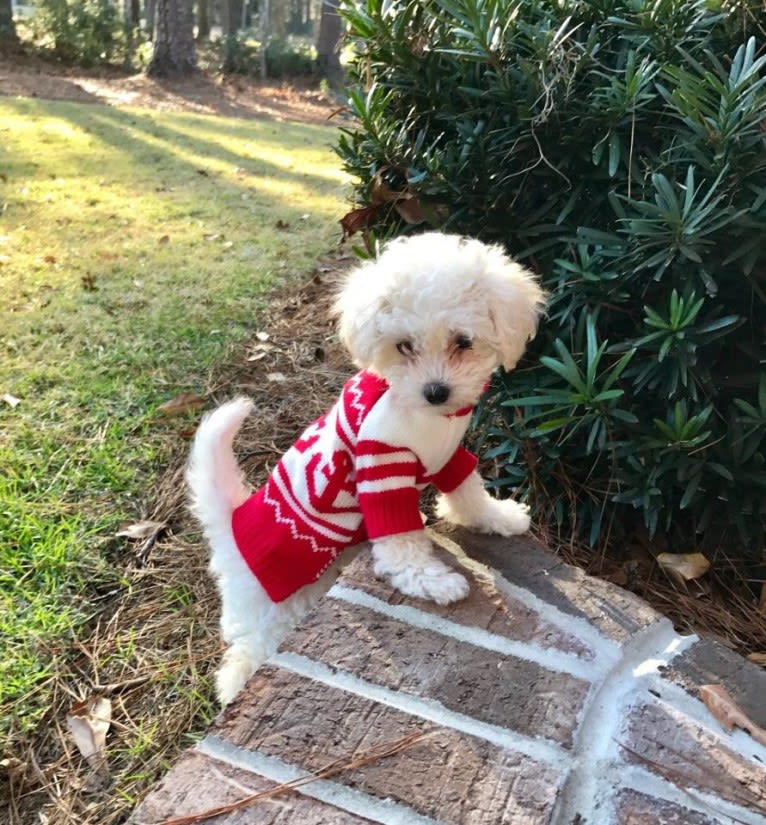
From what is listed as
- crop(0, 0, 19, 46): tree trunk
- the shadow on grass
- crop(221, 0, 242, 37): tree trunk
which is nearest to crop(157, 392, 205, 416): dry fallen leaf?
the shadow on grass

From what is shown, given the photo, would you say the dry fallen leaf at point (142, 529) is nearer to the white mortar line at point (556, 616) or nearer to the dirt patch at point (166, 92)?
the white mortar line at point (556, 616)

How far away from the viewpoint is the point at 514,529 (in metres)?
2.22

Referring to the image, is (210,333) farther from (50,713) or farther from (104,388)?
(50,713)

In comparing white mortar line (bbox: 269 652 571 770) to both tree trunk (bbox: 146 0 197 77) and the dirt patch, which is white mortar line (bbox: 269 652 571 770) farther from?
tree trunk (bbox: 146 0 197 77)

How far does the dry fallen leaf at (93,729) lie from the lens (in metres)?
1.98

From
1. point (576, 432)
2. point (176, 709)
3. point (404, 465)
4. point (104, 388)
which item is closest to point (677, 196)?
point (576, 432)

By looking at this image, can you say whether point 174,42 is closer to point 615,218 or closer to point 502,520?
point 615,218

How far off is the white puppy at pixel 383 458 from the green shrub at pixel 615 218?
0.93ft

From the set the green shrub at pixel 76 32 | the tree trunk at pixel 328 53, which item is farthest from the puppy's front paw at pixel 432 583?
the tree trunk at pixel 328 53

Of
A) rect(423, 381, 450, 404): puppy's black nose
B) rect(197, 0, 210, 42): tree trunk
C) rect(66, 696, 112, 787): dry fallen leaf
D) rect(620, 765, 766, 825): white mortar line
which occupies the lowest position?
rect(66, 696, 112, 787): dry fallen leaf

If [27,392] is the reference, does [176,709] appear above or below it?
below

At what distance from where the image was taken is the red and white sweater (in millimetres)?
1988

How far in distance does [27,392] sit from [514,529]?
7.47 ft

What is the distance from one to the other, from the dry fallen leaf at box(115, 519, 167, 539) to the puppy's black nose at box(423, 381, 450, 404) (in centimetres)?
129
